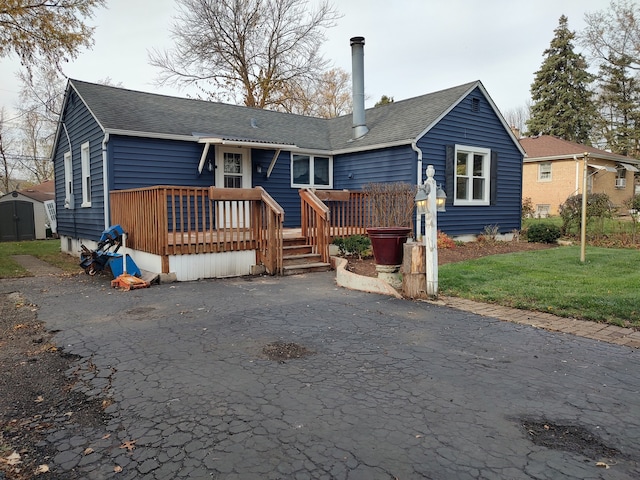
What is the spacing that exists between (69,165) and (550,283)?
529 inches

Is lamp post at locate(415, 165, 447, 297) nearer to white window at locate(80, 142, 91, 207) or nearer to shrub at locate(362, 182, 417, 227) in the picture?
shrub at locate(362, 182, 417, 227)

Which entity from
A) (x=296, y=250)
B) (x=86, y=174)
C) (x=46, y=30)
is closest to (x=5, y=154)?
(x=46, y=30)

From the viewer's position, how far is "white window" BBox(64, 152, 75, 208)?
13294 mm

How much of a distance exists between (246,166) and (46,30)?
772cm

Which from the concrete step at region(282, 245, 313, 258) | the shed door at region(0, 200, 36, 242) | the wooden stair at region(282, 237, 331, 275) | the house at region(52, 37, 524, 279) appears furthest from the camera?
the shed door at region(0, 200, 36, 242)

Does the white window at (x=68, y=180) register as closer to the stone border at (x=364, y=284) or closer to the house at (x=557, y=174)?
the stone border at (x=364, y=284)

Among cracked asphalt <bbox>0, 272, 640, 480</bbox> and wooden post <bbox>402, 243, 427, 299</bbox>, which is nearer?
cracked asphalt <bbox>0, 272, 640, 480</bbox>

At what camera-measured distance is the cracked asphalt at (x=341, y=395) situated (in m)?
2.28

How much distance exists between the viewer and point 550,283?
679 cm

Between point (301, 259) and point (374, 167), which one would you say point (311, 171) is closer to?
point (374, 167)

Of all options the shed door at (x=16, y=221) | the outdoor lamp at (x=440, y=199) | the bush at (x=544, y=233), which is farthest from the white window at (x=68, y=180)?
the bush at (x=544, y=233)

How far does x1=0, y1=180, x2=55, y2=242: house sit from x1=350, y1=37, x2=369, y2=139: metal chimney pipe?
56.2ft

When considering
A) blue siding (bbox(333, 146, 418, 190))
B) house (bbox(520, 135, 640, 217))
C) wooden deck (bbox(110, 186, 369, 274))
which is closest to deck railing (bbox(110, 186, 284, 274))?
wooden deck (bbox(110, 186, 369, 274))

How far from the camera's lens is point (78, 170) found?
1252 cm
